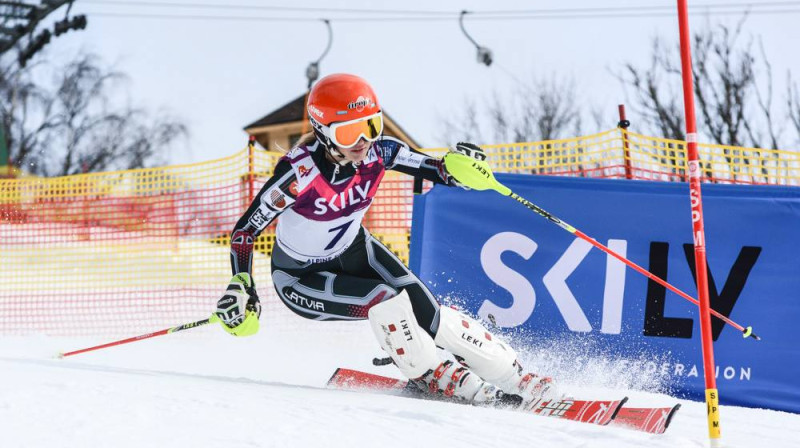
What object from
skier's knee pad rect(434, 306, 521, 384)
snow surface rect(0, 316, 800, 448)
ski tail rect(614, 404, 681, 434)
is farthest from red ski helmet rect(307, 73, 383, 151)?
ski tail rect(614, 404, 681, 434)

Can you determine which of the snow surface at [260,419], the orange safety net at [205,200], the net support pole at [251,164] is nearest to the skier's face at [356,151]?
the snow surface at [260,419]

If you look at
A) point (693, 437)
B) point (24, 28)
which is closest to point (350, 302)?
point (693, 437)

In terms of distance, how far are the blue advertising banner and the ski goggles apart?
1515 mm

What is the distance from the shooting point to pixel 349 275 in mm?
4129

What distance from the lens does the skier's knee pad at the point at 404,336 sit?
3.70m

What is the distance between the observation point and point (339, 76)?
389cm

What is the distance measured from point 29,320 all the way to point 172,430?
6718 millimetres

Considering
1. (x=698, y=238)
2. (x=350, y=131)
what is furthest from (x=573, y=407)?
(x=350, y=131)

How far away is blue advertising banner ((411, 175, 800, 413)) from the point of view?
15.7ft

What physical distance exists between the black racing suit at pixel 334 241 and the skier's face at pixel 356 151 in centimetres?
6

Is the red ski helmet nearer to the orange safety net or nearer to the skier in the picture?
the skier

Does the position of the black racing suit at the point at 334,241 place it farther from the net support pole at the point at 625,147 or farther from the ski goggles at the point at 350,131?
the net support pole at the point at 625,147

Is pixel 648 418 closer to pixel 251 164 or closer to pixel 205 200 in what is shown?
pixel 251 164

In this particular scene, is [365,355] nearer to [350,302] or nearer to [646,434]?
[350,302]
